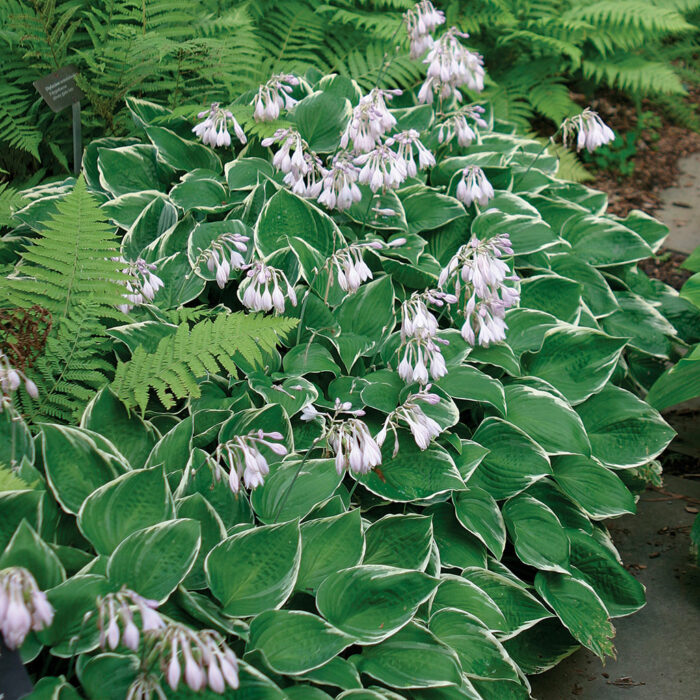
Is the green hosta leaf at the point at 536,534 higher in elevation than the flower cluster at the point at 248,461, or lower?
lower

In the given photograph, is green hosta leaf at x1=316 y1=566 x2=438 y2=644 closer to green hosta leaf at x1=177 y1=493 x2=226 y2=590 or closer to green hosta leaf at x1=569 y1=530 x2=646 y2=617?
green hosta leaf at x1=177 y1=493 x2=226 y2=590

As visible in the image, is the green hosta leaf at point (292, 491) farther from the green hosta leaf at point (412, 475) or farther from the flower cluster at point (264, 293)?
the flower cluster at point (264, 293)

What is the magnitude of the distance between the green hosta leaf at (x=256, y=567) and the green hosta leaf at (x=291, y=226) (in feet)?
4.09

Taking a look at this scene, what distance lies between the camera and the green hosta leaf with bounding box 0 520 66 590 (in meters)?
1.67

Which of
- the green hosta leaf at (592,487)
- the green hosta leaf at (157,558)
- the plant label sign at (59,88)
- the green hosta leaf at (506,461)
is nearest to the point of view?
the green hosta leaf at (157,558)

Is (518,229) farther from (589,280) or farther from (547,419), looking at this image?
(547,419)

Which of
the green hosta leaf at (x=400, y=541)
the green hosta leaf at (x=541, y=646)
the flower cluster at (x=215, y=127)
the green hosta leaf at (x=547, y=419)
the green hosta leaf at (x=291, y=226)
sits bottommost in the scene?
the green hosta leaf at (x=541, y=646)

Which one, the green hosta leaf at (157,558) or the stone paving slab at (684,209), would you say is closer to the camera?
the green hosta leaf at (157,558)

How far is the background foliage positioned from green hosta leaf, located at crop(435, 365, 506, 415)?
1.66 meters

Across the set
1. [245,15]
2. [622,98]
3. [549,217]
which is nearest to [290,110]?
[245,15]

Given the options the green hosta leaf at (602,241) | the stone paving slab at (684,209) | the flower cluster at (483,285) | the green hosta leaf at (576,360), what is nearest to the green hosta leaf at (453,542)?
the flower cluster at (483,285)

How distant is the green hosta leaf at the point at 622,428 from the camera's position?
2.77m

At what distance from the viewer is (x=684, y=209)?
5336mm

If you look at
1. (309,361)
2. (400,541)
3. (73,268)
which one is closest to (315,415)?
(309,361)
